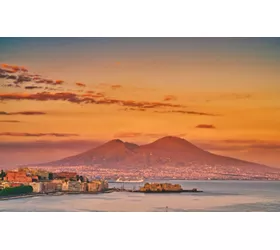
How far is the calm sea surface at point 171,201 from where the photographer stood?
6.32m

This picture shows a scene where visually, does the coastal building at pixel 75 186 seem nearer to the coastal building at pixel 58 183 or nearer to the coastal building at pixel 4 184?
the coastal building at pixel 58 183

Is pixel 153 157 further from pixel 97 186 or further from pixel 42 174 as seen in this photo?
pixel 42 174

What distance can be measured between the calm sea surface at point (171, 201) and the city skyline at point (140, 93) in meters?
0.37

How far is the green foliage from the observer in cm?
641

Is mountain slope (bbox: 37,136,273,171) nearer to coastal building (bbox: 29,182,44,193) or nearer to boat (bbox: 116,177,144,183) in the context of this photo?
boat (bbox: 116,177,144,183)

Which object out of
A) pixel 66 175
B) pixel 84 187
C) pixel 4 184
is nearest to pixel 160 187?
pixel 84 187

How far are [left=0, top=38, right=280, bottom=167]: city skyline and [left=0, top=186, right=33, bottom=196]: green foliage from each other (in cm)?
31

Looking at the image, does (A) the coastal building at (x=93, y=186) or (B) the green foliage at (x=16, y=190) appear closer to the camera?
(B) the green foliage at (x=16, y=190)

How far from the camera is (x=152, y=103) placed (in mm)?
6465

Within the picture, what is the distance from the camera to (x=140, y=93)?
21.2 feet

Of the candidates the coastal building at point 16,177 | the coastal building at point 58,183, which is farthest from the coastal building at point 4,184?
the coastal building at point 58,183
